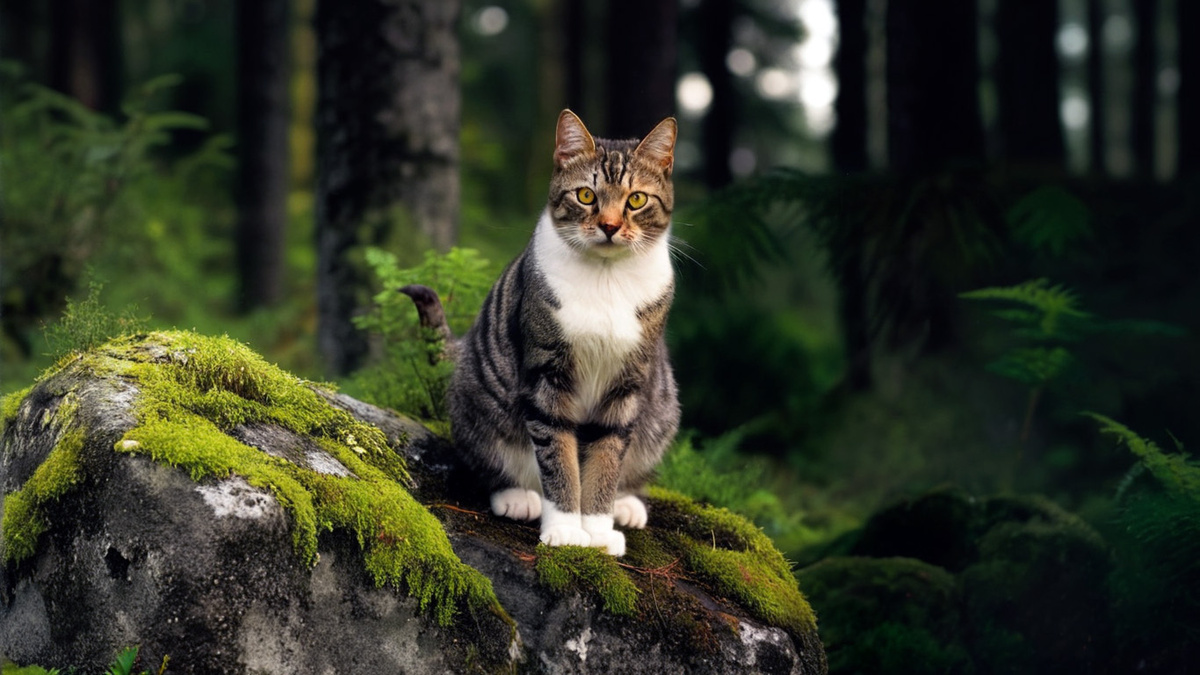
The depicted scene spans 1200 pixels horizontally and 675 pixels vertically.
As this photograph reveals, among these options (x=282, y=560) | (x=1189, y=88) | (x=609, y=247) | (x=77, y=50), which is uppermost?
(x=77, y=50)

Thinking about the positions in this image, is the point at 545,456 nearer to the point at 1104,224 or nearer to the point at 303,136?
the point at 1104,224

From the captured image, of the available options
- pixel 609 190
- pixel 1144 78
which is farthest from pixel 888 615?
pixel 1144 78

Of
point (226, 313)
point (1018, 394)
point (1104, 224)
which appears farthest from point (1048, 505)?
point (226, 313)

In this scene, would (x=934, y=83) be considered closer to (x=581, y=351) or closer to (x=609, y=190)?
(x=609, y=190)

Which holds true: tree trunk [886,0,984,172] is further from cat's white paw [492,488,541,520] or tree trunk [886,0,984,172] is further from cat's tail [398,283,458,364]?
cat's white paw [492,488,541,520]

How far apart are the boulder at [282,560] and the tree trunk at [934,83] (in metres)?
4.84

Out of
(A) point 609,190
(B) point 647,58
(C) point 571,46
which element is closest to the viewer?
(A) point 609,190

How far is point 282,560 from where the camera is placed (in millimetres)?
3139

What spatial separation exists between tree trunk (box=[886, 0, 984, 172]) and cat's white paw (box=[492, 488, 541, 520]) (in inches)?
192

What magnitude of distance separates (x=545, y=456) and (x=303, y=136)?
1548 cm

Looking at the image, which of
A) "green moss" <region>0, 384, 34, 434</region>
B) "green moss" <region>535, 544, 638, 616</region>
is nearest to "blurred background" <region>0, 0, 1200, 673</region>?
"green moss" <region>0, 384, 34, 434</region>

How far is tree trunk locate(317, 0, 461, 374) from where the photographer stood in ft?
23.8

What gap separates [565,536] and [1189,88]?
37.9ft

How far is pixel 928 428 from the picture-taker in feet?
26.7
